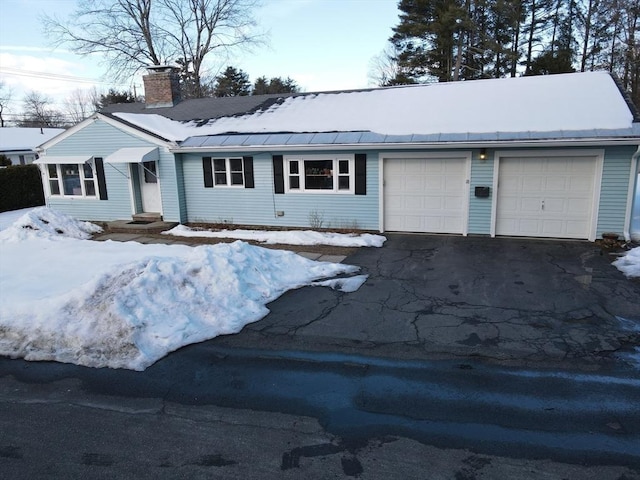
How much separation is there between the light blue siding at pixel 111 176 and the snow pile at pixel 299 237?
1727mm

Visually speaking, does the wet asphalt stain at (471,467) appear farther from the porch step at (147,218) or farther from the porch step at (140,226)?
→ the porch step at (147,218)

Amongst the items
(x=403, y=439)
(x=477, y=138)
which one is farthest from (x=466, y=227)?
(x=403, y=439)

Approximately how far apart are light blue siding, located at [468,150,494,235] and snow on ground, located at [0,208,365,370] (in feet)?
14.9

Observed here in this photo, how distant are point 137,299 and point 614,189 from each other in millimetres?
10847

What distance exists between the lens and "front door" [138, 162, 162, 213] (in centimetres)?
1512

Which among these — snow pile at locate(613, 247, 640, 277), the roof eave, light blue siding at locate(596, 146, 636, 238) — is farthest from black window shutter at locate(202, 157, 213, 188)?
snow pile at locate(613, 247, 640, 277)

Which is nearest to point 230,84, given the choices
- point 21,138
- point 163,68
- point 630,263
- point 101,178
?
point 21,138

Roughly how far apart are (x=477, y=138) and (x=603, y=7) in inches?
958

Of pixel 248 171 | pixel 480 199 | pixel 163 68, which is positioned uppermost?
pixel 163 68

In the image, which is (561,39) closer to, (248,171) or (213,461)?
(248,171)

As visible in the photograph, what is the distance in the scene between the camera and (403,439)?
152 inches

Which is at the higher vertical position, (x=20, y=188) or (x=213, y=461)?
(x=20, y=188)

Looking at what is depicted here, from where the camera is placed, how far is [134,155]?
13.9 meters

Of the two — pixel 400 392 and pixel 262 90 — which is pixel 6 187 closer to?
pixel 400 392
